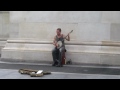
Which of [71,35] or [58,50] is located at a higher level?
[71,35]

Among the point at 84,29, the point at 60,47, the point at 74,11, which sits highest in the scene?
the point at 74,11

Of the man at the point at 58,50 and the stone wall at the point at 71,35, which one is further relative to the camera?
the stone wall at the point at 71,35

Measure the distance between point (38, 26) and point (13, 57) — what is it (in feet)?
6.05

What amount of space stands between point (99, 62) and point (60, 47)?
1783mm

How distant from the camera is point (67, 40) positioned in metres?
11.0

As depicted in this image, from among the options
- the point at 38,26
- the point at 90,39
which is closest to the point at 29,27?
the point at 38,26

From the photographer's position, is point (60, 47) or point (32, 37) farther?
point (32, 37)

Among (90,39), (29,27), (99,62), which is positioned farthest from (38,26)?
(99,62)

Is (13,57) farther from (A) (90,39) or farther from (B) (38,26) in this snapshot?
(A) (90,39)

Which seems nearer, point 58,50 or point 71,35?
point 58,50

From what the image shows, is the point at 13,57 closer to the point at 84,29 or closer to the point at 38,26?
the point at 38,26

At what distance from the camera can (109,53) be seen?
1068cm

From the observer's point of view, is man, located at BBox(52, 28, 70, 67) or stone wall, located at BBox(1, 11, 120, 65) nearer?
man, located at BBox(52, 28, 70, 67)
